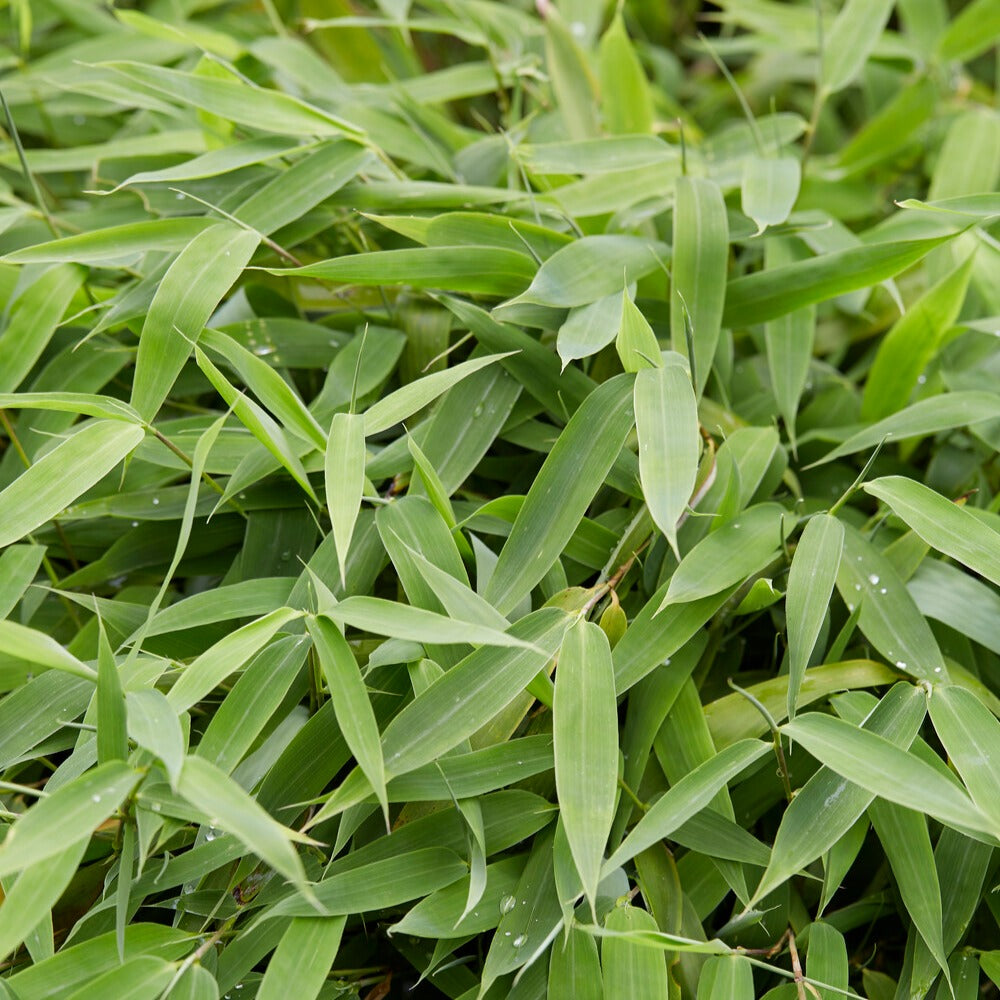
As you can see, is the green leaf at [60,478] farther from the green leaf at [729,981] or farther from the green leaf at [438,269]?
the green leaf at [729,981]

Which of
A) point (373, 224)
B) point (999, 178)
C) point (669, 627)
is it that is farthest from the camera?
point (999, 178)

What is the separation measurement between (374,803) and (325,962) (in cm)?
9

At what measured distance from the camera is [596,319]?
69cm

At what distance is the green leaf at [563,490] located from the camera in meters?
0.60

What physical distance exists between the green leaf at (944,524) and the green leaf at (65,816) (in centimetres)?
46

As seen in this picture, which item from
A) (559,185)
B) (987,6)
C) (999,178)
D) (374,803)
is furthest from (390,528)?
(987,6)

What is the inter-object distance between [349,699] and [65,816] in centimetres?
14

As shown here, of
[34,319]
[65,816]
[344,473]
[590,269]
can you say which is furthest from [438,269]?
[65,816]

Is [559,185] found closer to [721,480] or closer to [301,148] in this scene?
[301,148]

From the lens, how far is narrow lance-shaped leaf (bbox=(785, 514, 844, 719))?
56 centimetres

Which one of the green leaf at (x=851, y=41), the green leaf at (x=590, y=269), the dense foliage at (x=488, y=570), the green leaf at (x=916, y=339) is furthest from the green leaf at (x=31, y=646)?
the green leaf at (x=851, y=41)

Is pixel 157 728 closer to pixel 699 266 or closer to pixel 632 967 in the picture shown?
pixel 632 967

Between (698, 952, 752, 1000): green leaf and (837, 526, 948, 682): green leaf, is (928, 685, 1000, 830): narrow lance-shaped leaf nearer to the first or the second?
(837, 526, 948, 682): green leaf

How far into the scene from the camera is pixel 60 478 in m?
0.58
